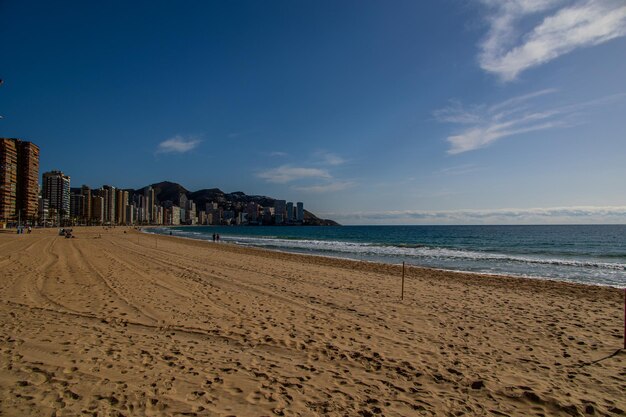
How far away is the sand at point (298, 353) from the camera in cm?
423

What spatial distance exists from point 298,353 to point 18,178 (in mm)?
137904

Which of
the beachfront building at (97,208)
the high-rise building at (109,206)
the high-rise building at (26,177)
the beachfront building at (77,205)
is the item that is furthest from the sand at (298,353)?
the high-rise building at (109,206)

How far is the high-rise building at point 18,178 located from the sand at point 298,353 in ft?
374

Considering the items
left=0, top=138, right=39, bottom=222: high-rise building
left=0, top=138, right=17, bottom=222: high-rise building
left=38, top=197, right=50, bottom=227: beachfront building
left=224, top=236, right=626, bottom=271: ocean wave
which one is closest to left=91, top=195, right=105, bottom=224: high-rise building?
left=38, top=197, right=50, bottom=227: beachfront building

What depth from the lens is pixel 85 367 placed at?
16.1ft

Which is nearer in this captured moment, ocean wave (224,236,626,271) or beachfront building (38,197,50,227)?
ocean wave (224,236,626,271)

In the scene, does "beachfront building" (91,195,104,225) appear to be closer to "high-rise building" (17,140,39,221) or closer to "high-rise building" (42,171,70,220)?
"high-rise building" (42,171,70,220)

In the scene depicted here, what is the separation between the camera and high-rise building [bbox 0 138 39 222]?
94250 mm

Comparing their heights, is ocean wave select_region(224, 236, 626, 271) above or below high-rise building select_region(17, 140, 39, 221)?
below

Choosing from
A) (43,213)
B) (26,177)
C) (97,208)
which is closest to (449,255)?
(26,177)

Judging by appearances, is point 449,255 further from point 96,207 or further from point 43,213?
point 96,207

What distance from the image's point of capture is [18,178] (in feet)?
347

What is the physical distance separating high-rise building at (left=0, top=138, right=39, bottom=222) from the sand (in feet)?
374

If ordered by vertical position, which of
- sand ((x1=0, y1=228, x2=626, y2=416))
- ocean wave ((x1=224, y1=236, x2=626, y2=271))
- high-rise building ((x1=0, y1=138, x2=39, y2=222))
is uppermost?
high-rise building ((x1=0, y1=138, x2=39, y2=222))
